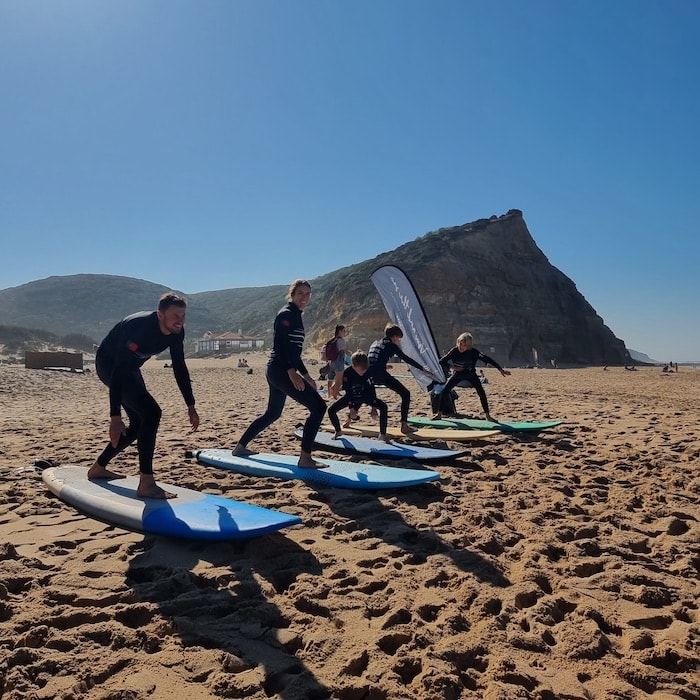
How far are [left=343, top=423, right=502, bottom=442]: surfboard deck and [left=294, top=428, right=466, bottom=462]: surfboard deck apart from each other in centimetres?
28

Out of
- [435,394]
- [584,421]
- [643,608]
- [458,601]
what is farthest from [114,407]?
[584,421]

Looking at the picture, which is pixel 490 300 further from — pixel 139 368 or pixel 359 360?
pixel 139 368

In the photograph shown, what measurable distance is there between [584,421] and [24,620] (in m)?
7.90

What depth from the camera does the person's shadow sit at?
6.72 ft

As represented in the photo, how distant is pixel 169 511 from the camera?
3469mm

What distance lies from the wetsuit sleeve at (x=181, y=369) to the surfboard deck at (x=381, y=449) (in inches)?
90.9

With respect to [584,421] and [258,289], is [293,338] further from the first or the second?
[258,289]

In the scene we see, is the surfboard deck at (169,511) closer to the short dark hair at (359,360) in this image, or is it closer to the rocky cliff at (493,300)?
the short dark hair at (359,360)

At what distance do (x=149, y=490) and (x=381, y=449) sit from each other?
2770 millimetres

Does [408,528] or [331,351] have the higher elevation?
[331,351]

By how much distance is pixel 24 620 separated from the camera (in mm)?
2289

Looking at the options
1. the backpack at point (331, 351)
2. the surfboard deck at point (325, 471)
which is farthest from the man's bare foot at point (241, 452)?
the backpack at point (331, 351)

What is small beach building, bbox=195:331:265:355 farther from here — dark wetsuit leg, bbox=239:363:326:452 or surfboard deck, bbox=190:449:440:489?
dark wetsuit leg, bbox=239:363:326:452

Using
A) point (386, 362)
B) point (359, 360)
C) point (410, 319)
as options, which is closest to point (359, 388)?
point (359, 360)
